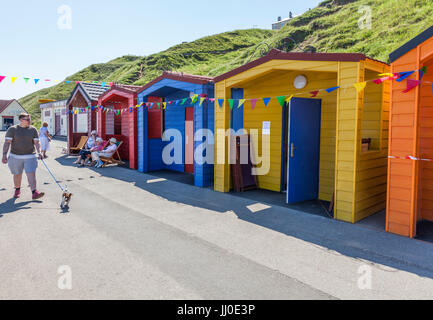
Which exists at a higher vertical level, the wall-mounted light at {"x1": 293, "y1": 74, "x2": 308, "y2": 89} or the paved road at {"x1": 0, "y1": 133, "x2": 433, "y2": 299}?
the wall-mounted light at {"x1": 293, "y1": 74, "x2": 308, "y2": 89}

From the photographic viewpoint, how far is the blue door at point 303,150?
6359mm

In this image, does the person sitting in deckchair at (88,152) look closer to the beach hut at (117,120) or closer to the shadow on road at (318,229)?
the beach hut at (117,120)

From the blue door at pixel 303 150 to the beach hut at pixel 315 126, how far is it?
0.07ft

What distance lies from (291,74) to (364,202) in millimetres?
3342

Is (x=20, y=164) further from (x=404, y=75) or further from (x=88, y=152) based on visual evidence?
(x=404, y=75)

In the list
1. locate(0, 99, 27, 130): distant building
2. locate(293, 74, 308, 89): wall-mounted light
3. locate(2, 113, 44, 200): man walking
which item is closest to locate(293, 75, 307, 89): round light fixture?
locate(293, 74, 308, 89): wall-mounted light

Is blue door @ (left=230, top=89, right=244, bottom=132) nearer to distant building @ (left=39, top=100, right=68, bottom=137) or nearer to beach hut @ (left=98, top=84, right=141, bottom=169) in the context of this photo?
beach hut @ (left=98, top=84, right=141, bottom=169)

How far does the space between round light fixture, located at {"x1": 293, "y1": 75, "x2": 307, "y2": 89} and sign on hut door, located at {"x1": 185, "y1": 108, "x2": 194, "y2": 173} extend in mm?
4058

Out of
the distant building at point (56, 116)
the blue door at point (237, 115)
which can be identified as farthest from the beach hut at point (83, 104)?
the distant building at point (56, 116)

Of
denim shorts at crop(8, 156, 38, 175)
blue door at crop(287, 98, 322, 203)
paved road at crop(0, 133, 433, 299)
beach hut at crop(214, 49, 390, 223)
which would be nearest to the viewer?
paved road at crop(0, 133, 433, 299)

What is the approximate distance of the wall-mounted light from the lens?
23.0ft

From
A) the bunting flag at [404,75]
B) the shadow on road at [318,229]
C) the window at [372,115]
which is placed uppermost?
the bunting flag at [404,75]

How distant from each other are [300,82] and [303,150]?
1.63 m

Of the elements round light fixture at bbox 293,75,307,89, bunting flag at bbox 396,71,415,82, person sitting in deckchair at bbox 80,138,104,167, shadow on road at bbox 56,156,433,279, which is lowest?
shadow on road at bbox 56,156,433,279
